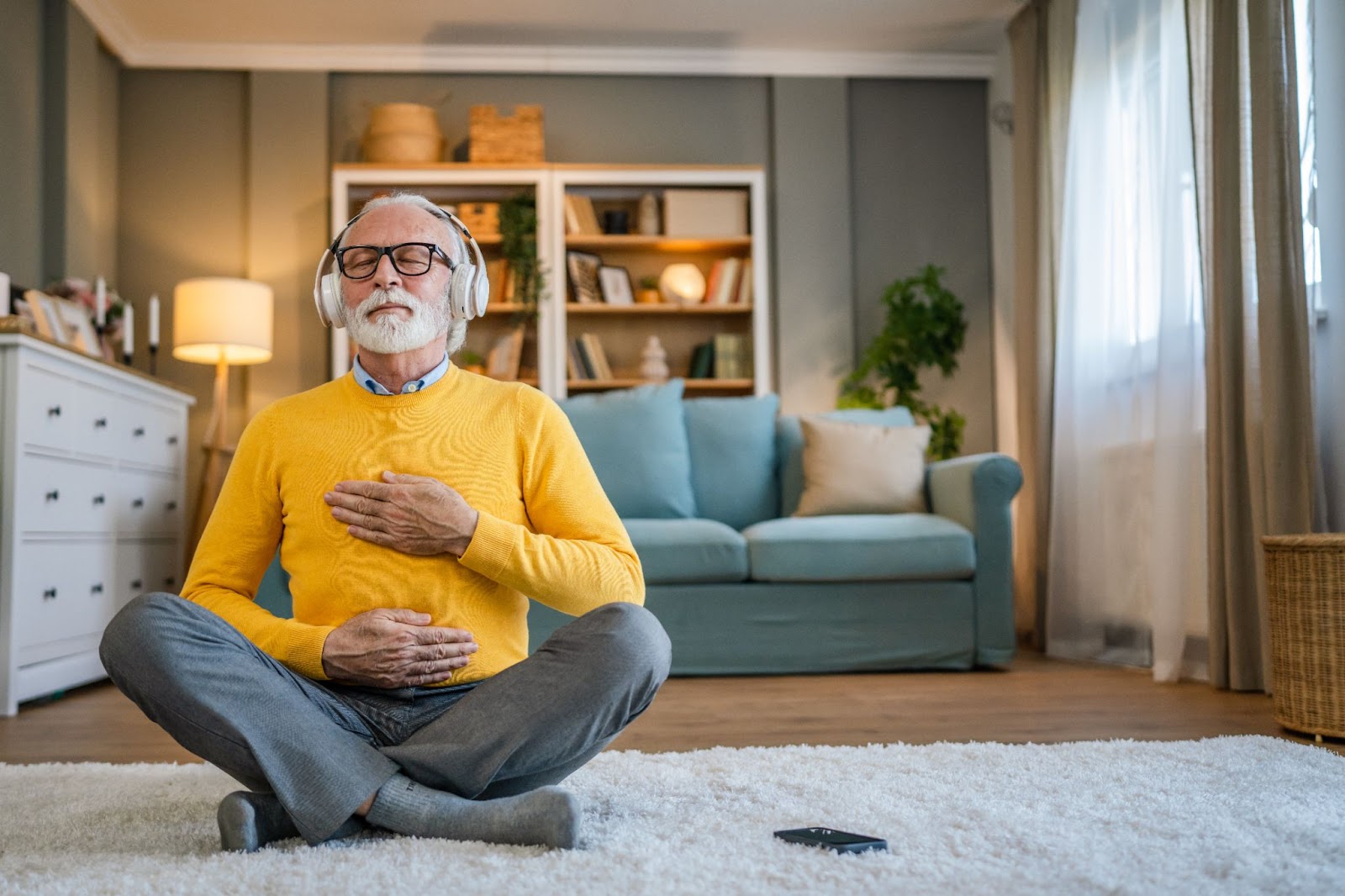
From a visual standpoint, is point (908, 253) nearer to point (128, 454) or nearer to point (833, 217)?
point (833, 217)

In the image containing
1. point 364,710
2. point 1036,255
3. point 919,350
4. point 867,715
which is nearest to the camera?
point 364,710

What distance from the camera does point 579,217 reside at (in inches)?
204

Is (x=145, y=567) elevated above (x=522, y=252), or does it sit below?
below

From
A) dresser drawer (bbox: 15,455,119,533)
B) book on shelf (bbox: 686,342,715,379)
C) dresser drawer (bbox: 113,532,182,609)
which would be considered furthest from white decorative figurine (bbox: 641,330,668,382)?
dresser drawer (bbox: 15,455,119,533)

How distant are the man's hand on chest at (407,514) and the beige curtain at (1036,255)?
10.5 feet

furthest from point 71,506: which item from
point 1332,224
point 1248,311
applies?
point 1332,224

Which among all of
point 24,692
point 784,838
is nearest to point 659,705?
point 784,838

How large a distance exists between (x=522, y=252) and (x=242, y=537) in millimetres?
3627

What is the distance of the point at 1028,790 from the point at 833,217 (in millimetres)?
4058

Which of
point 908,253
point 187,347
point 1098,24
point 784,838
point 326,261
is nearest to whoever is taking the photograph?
point 784,838

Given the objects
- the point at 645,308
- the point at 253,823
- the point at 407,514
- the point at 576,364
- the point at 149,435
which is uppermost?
the point at 645,308

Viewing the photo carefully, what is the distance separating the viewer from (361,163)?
5.12m

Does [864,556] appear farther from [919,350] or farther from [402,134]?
[402,134]

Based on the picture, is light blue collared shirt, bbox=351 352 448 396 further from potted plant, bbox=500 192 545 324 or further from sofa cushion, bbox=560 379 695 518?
potted plant, bbox=500 192 545 324
